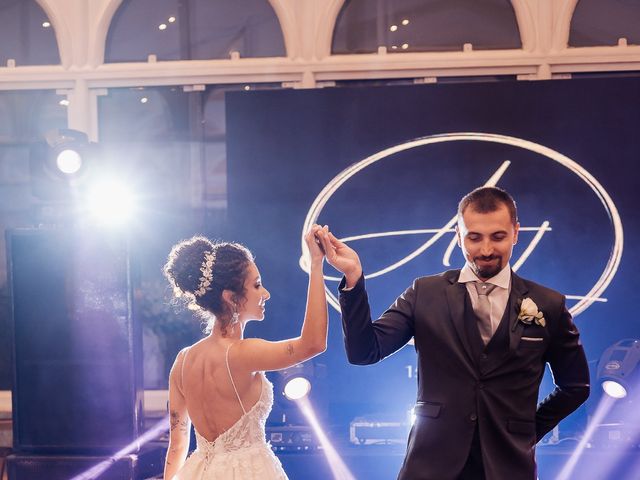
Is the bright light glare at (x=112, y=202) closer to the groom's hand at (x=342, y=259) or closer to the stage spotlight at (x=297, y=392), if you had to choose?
the stage spotlight at (x=297, y=392)

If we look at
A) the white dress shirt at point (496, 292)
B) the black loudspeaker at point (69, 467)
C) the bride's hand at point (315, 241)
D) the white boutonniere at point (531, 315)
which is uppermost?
the bride's hand at point (315, 241)

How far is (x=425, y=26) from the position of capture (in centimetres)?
508

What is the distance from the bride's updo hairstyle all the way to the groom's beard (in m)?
0.85

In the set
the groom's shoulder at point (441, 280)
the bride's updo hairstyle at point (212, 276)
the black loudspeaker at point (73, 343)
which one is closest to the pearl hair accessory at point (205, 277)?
the bride's updo hairstyle at point (212, 276)

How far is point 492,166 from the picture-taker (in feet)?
14.7

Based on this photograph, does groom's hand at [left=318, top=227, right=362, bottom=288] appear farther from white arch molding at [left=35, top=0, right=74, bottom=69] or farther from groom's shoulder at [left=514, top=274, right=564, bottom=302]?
white arch molding at [left=35, top=0, right=74, bottom=69]

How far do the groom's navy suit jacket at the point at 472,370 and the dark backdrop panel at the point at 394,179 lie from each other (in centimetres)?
224

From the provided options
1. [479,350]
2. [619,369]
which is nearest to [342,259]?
[479,350]

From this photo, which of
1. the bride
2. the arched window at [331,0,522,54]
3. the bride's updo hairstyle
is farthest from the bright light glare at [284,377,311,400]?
the arched window at [331,0,522,54]

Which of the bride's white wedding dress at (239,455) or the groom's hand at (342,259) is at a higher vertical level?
the groom's hand at (342,259)

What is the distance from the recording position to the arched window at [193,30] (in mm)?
5164

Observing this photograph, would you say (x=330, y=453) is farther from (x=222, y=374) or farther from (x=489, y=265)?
(x=489, y=265)

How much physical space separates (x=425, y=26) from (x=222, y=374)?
3.27 metres

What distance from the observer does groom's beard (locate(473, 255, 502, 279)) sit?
216cm
